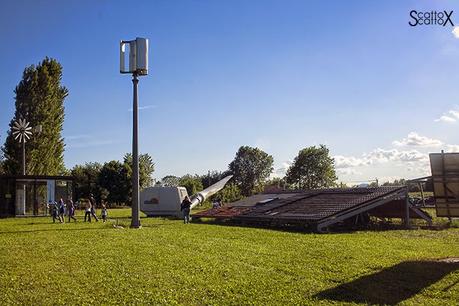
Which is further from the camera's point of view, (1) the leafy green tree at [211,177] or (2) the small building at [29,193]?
(1) the leafy green tree at [211,177]

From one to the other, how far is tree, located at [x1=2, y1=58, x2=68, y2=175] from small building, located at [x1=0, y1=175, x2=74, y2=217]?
1190 cm

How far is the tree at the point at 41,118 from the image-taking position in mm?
52312

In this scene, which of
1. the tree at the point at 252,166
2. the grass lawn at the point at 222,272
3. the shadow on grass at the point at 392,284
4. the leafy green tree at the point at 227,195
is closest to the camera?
the grass lawn at the point at 222,272

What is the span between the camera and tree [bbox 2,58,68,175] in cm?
5231

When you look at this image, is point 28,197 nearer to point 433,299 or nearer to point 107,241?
point 107,241

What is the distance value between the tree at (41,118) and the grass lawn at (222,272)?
1462 inches

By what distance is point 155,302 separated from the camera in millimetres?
8789

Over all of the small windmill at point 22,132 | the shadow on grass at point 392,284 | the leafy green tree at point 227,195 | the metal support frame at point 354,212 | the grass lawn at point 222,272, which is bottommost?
the shadow on grass at point 392,284

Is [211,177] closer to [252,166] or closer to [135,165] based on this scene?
[252,166]

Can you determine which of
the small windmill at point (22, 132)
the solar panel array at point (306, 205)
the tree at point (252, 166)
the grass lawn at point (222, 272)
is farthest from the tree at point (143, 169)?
the grass lawn at point (222, 272)

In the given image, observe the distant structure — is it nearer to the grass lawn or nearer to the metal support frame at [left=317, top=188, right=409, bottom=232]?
the metal support frame at [left=317, top=188, right=409, bottom=232]

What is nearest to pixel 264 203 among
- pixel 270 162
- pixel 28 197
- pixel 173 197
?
pixel 173 197

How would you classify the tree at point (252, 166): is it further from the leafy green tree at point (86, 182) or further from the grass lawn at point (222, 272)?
the grass lawn at point (222, 272)

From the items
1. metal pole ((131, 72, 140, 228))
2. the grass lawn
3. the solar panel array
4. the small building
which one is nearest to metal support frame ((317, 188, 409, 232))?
the solar panel array
